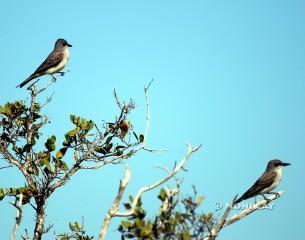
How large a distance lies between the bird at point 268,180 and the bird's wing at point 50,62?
810 cm

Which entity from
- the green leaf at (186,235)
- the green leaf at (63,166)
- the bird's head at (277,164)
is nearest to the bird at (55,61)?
the green leaf at (63,166)

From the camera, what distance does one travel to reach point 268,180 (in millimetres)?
14789

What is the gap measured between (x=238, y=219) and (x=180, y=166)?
307 cm

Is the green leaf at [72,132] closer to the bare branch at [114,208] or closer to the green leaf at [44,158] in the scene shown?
the green leaf at [44,158]

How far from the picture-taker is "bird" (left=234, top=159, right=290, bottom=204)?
14067mm

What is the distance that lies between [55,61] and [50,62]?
0.25 meters

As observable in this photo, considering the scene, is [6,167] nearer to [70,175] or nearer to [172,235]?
[70,175]

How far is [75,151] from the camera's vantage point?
12.7 meters

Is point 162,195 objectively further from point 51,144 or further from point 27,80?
point 27,80

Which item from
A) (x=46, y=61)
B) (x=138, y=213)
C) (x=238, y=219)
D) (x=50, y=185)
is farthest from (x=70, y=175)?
(x=46, y=61)

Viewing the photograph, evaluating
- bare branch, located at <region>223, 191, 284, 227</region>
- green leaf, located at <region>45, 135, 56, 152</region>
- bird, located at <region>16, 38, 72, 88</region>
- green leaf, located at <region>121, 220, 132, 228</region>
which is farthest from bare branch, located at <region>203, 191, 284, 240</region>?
bird, located at <region>16, 38, 72, 88</region>

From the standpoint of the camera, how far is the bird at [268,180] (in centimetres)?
1407

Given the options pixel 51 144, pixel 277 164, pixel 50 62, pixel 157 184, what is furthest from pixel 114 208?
pixel 50 62

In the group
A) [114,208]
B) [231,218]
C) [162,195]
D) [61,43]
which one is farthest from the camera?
[61,43]
